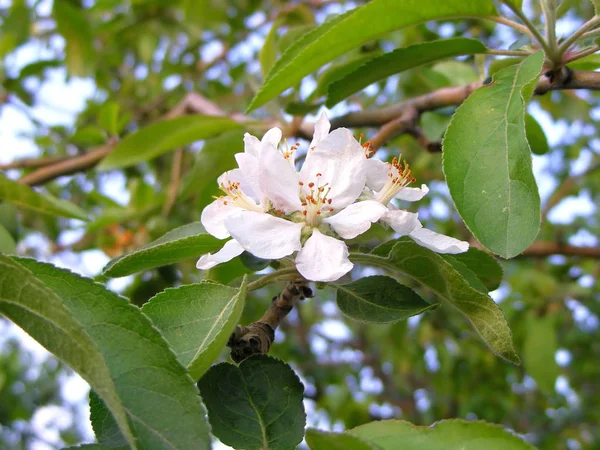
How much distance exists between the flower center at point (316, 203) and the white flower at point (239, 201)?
57 mm

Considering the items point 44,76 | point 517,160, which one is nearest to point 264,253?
point 517,160

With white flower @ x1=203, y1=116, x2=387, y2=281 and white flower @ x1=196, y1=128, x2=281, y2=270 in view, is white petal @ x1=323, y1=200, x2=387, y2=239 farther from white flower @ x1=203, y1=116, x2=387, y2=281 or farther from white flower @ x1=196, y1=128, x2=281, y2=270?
white flower @ x1=196, y1=128, x2=281, y2=270

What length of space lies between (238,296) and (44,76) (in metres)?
3.13

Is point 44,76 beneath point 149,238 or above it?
above

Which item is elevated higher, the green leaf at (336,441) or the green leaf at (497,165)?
the green leaf at (497,165)

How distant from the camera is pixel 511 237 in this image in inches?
31.1

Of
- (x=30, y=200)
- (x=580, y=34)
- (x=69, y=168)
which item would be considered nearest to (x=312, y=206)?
(x=580, y=34)

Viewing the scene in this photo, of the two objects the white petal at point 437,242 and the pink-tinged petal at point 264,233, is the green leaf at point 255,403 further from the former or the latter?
the white petal at point 437,242

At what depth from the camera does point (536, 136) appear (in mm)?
1434

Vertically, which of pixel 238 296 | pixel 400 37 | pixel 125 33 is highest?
pixel 125 33

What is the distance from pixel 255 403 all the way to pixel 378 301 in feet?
0.66

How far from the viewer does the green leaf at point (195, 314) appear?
0.68 m

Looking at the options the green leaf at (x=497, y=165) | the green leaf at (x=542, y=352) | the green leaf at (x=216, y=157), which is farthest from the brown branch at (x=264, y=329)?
the green leaf at (x=542, y=352)

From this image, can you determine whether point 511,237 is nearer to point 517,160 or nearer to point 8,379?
point 517,160
